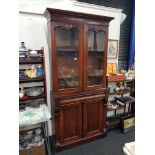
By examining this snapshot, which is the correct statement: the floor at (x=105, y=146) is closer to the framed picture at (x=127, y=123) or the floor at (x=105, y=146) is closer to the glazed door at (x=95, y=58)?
the framed picture at (x=127, y=123)

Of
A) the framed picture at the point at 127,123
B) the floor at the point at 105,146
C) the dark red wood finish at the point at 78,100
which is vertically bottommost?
the floor at the point at 105,146

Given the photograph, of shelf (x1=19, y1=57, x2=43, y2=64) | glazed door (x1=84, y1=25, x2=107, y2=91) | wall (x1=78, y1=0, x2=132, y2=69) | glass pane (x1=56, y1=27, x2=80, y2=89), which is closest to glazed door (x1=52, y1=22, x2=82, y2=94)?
glass pane (x1=56, y1=27, x2=80, y2=89)

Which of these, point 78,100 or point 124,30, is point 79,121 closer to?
point 78,100

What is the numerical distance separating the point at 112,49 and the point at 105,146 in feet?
5.89

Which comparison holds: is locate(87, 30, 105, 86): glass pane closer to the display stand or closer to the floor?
the display stand

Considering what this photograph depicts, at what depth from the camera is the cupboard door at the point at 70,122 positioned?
2.13 metres

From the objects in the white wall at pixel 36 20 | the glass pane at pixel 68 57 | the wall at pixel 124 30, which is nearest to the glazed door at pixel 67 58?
the glass pane at pixel 68 57

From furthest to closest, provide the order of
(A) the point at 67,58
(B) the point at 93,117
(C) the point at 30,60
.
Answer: (B) the point at 93,117
(A) the point at 67,58
(C) the point at 30,60

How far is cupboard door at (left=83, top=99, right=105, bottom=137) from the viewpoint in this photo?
230 cm

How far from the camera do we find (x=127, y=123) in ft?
8.91

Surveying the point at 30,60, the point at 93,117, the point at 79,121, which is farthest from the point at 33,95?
the point at 93,117
